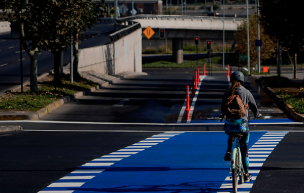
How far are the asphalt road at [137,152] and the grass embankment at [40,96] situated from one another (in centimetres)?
81

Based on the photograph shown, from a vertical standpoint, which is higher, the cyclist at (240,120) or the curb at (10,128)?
the cyclist at (240,120)

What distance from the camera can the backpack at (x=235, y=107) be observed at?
305 inches

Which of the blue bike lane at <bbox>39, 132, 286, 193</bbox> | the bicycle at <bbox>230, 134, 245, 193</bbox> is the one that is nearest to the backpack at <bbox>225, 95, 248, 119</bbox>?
the bicycle at <bbox>230, 134, 245, 193</bbox>

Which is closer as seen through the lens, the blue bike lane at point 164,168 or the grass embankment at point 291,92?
the blue bike lane at point 164,168

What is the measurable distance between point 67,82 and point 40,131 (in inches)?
495

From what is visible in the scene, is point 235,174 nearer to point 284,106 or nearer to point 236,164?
point 236,164

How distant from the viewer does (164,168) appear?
970 cm

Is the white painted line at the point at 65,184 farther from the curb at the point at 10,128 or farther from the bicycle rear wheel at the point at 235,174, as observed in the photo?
the curb at the point at 10,128

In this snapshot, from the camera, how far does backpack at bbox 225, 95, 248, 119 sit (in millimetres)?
7750

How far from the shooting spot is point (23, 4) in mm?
21047

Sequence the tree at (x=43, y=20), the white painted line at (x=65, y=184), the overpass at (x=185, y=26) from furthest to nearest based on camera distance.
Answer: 1. the overpass at (x=185, y=26)
2. the tree at (x=43, y=20)
3. the white painted line at (x=65, y=184)

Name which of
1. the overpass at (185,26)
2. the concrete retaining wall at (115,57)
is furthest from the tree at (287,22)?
the overpass at (185,26)

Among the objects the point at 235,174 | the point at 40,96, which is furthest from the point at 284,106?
the point at 235,174

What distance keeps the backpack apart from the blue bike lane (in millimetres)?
1208
